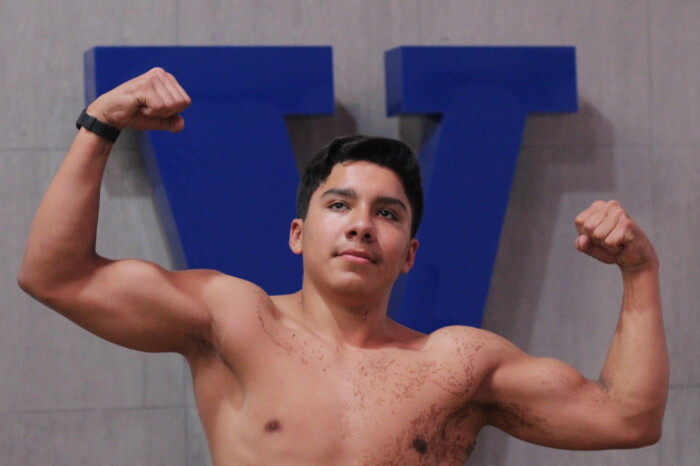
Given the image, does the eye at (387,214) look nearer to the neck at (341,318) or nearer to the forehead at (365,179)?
the forehead at (365,179)

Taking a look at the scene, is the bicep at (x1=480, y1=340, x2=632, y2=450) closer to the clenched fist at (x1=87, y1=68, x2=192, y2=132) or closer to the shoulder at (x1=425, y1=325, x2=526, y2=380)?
the shoulder at (x1=425, y1=325, x2=526, y2=380)

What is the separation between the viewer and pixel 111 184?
8.57 ft

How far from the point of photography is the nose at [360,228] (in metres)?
1.75

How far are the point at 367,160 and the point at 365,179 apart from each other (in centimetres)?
5

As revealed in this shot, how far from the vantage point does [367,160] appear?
1862 millimetres

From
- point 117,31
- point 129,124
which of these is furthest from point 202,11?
point 129,124

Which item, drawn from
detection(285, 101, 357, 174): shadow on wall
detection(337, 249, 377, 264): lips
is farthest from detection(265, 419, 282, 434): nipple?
detection(285, 101, 357, 174): shadow on wall

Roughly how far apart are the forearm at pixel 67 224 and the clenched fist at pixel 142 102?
0.04 m

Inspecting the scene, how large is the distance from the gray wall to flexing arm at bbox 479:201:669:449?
3.05ft

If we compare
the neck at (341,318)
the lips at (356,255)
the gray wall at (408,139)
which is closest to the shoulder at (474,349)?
the neck at (341,318)

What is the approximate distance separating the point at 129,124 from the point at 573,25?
167cm

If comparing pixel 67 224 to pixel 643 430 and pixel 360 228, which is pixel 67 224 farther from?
pixel 643 430

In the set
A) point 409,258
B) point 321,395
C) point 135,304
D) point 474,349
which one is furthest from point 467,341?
point 135,304

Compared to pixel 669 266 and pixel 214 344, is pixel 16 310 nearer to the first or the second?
pixel 214 344
